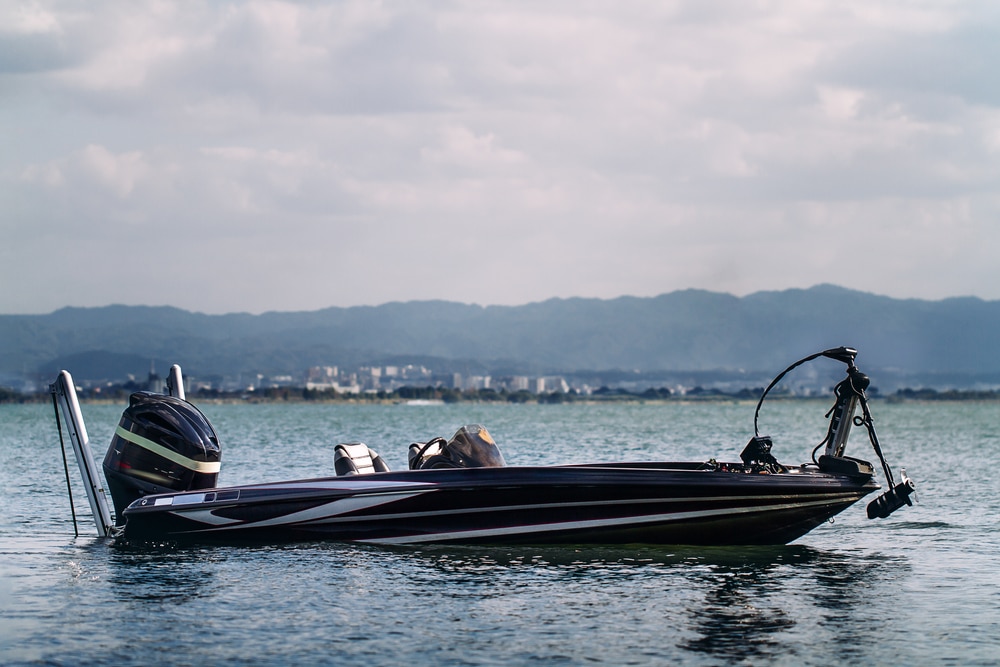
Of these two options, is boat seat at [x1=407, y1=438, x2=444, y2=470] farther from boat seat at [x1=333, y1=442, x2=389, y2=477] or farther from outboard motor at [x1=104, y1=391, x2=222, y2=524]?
outboard motor at [x1=104, y1=391, x2=222, y2=524]

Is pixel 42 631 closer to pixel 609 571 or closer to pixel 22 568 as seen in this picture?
pixel 22 568

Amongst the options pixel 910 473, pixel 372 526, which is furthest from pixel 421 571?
pixel 910 473

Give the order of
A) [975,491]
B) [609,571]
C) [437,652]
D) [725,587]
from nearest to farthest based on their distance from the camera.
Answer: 1. [437,652]
2. [725,587]
3. [609,571]
4. [975,491]

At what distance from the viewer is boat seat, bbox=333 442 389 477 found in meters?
15.8

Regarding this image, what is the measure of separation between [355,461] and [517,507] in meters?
2.39

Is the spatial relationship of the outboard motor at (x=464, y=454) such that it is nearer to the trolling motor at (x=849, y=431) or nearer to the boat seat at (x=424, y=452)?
the boat seat at (x=424, y=452)

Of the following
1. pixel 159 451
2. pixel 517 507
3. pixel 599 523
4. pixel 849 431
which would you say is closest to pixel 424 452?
pixel 517 507

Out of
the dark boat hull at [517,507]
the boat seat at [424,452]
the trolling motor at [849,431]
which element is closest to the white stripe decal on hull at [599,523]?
the dark boat hull at [517,507]

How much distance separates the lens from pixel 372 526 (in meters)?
15.3

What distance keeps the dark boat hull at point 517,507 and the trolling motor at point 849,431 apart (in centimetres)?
23

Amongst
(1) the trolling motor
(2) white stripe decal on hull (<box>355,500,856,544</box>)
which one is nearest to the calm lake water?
(2) white stripe decal on hull (<box>355,500,856,544</box>)

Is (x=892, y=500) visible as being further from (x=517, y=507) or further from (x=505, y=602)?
(x=505, y=602)

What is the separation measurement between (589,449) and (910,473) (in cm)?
1479

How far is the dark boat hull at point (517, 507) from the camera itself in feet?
48.0
